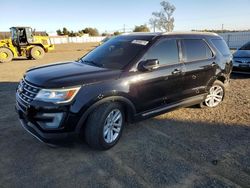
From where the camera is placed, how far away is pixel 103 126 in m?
3.60

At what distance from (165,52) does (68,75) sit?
1.89m

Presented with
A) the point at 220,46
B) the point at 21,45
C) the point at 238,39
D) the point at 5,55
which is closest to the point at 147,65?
the point at 220,46

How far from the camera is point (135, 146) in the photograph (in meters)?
3.94

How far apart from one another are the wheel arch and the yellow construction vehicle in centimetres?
1609

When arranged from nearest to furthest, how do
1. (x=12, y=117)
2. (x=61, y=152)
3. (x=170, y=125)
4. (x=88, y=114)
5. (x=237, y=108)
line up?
(x=88, y=114) < (x=61, y=152) < (x=170, y=125) < (x=12, y=117) < (x=237, y=108)

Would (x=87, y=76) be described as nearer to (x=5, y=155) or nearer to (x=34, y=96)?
(x=34, y=96)

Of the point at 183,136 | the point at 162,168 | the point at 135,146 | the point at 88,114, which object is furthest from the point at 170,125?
the point at 88,114

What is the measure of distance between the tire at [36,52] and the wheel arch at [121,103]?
16669 millimetres

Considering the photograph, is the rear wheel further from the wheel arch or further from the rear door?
the wheel arch

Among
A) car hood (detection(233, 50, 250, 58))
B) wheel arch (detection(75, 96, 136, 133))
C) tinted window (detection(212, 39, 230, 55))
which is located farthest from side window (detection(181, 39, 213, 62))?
car hood (detection(233, 50, 250, 58))

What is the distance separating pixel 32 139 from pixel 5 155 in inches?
22.7

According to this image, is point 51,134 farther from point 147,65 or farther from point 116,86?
point 147,65

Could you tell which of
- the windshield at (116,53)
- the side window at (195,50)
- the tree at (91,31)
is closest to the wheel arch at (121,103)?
the windshield at (116,53)

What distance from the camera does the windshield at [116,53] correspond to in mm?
4172
